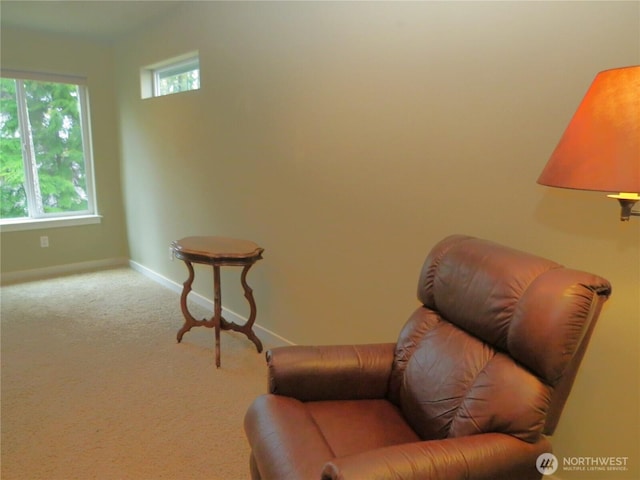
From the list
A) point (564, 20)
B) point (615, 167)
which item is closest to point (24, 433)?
point (615, 167)

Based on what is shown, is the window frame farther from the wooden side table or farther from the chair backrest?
the chair backrest

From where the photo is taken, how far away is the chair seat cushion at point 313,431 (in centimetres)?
128

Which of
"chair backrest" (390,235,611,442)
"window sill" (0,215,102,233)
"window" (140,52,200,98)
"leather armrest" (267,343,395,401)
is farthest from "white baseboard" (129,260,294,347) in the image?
"window" (140,52,200,98)

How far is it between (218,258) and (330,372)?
1244 millimetres

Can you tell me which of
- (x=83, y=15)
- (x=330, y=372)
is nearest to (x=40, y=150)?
(x=83, y=15)

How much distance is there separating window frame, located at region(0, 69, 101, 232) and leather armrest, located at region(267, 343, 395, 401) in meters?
4.04

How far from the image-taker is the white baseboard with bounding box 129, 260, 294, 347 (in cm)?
307

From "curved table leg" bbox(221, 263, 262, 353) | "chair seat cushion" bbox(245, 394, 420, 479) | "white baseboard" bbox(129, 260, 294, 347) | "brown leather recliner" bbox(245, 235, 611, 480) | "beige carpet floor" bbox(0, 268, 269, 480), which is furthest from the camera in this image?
"white baseboard" bbox(129, 260, 294, 347)

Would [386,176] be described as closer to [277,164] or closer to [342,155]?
[342,155]

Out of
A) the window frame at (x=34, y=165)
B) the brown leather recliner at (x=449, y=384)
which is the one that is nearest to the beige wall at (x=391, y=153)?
the brown leather recliner at (x=449, y=384)

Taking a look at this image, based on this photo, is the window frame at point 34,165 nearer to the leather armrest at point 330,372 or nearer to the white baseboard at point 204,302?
the white baseboard at point 204,302

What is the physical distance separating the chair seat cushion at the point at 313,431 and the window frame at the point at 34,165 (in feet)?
13.5

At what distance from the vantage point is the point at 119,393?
2.44 meters

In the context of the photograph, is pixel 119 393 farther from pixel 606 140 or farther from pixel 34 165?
pixel 34 165
